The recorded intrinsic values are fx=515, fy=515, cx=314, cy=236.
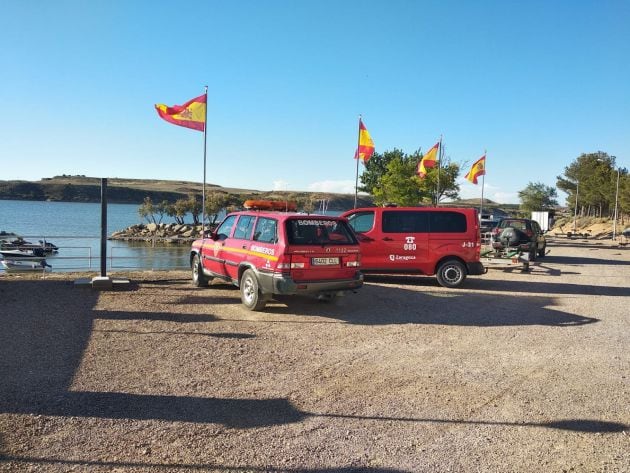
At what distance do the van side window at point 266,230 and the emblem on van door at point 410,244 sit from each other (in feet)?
16.0

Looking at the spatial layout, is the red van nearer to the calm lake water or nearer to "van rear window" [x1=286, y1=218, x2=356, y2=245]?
"van rear window" [x1=286, y1=218, x2=356, y2=245]

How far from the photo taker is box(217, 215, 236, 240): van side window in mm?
10477

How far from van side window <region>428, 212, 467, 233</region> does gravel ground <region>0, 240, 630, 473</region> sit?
339 cm

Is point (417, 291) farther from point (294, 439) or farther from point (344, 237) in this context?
point (294, 439)

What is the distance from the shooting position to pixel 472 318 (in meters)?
9.08

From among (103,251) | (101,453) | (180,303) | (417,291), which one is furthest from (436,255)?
(101,453)

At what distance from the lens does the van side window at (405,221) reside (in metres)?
13.0

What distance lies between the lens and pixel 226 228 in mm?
10680

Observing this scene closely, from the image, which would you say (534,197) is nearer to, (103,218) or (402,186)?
(402,186)

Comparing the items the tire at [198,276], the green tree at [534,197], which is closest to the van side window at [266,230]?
the tire at [198,276]

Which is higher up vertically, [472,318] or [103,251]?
[103,251]

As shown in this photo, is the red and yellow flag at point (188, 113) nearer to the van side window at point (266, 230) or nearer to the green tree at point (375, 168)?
the van side window at point (266, 230)

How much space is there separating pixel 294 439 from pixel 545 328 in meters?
5.88

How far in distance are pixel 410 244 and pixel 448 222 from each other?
110 centimetres
